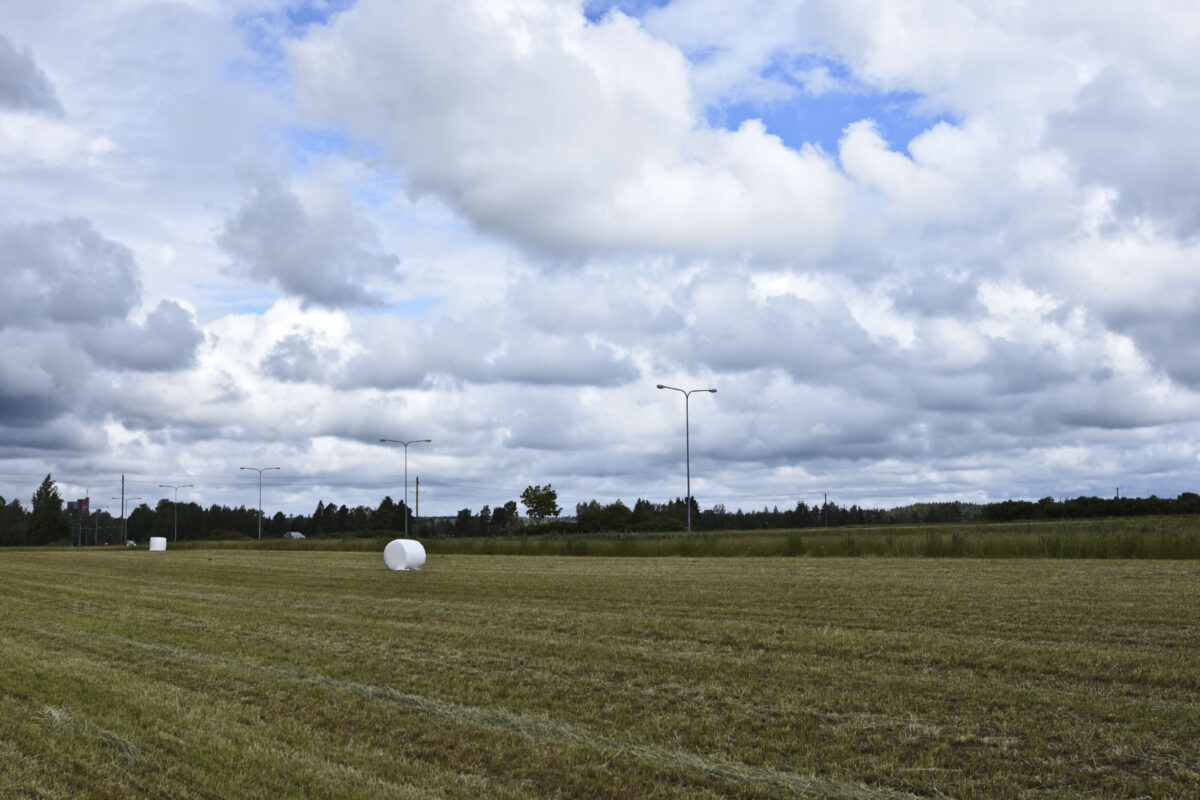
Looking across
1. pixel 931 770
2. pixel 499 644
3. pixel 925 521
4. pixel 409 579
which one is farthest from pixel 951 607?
pixel 925 521

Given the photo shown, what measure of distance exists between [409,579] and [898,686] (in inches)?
801

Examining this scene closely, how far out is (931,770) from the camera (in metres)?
7.06

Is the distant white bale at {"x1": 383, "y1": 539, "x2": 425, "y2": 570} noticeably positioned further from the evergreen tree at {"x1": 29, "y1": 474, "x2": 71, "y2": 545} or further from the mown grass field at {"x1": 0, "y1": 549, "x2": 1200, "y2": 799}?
the evergreen tree at {"x1": 29, "y1": 474, "x2": 71, "y2": 545}

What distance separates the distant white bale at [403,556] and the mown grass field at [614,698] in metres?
15.9

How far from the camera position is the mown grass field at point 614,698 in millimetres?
7027

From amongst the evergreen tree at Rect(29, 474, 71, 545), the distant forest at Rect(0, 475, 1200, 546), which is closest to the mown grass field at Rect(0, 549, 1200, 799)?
the distant forest at Rect(0, 475, 1200, 546)

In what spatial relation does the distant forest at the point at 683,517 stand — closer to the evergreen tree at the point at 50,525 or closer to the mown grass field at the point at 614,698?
the evergreen tree at the point at 50,525

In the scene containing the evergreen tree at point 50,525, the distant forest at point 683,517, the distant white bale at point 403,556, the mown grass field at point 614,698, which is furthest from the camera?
the evergreen tree at point 50,525

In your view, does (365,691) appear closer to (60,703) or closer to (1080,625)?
(60,703)

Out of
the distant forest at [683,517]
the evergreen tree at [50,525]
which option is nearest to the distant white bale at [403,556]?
the distant forest at [683,517]

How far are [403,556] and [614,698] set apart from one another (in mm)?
26282

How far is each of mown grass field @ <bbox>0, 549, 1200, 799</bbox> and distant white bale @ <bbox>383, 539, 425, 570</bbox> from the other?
15895 mm

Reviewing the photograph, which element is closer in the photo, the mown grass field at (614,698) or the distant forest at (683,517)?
the mown grass field at (614,698)

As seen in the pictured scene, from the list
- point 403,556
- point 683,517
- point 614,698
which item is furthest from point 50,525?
point 614,698
